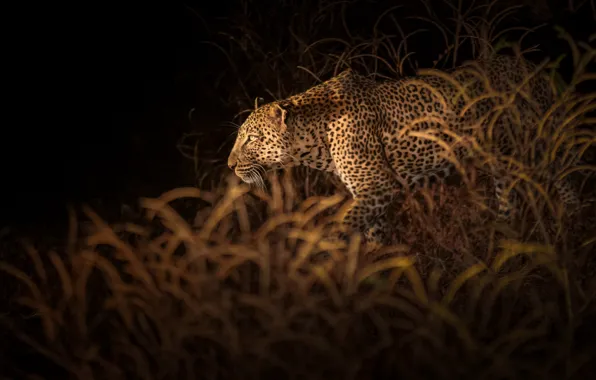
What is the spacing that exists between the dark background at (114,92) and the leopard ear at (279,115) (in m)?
2.07

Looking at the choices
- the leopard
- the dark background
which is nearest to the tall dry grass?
the leopard

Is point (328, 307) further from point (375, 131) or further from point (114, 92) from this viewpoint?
point (114, 92)

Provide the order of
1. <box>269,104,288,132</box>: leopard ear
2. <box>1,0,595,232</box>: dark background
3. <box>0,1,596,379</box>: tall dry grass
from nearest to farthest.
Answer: <box>0,1,596,379</box>: tall dry grass
<box>269,104,288,132</box>: leopard ear
<box>1,0,595,232</box>: dark background

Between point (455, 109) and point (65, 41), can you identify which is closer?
point (455, 109)

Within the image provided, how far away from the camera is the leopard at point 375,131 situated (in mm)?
5793

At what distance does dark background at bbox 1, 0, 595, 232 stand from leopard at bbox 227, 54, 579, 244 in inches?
72.5

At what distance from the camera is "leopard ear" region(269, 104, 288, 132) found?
5.71 meters

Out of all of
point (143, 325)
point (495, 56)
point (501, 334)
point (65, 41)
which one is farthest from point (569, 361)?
point (65, 41)

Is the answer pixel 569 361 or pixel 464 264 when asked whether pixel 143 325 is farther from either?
pixel 569 361

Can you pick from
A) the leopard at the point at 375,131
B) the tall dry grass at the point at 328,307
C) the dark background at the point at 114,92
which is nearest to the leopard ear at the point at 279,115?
the leopard at the point at 375,131

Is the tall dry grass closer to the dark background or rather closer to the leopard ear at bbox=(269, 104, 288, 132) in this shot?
the leopard ear at bbox=(269, 104, 288, 132)

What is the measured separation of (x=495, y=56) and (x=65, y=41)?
4207mm

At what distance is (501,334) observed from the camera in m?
4.28

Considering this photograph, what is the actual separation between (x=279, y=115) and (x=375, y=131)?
2.29 feet
